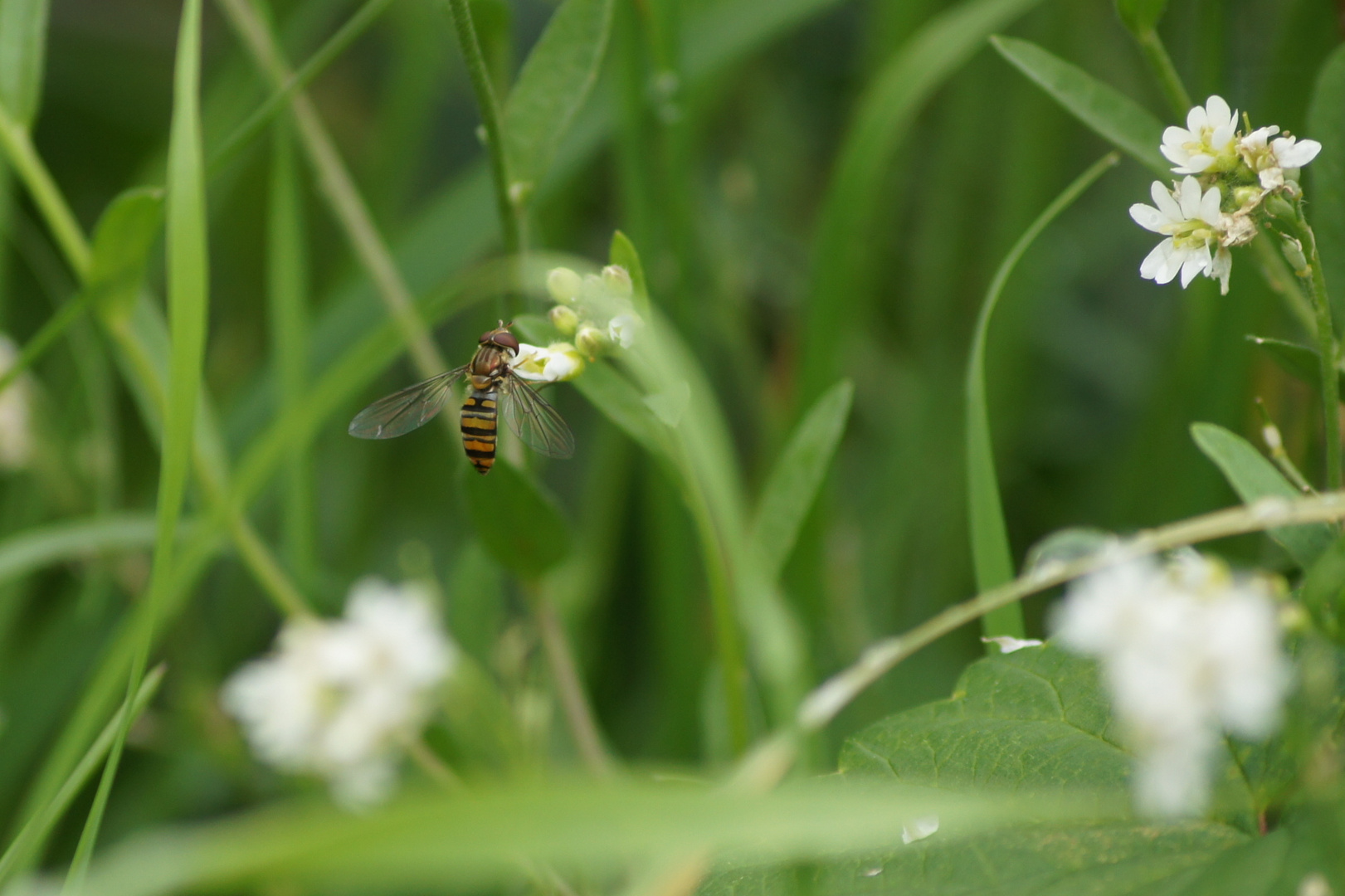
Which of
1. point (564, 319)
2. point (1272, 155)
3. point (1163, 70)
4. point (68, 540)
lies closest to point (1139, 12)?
point (1163, 70)

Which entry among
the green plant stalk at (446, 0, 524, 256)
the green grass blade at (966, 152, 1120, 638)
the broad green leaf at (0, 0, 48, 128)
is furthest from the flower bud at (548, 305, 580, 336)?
the broad green leaf at (0, 0, 48, 128)

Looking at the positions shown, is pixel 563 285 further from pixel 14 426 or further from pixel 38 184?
pixel 14 426

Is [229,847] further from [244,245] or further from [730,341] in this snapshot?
[244,245]

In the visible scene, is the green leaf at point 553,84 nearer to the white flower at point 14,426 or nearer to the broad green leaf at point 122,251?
the broad green leaf at point 122,251

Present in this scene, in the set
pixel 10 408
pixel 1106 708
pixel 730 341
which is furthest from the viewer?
pixel 730 341

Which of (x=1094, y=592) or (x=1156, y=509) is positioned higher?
(x=1156, y=509)

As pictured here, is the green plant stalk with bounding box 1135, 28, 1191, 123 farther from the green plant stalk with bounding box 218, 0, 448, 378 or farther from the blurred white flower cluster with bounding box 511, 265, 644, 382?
the green plant stalk with bounding box 218, 0, 448, 378

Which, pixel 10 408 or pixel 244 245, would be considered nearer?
pixel 10 408

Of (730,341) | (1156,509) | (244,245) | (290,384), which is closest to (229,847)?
(290,384)
